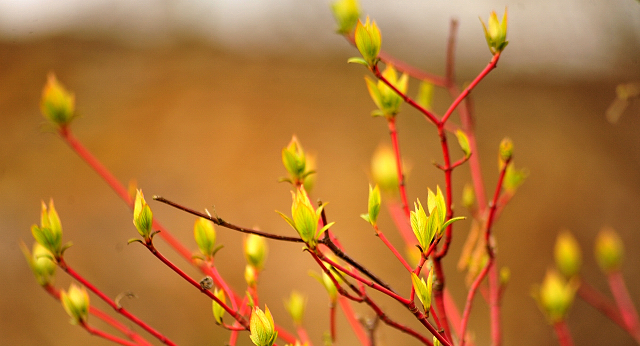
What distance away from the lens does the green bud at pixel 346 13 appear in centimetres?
68

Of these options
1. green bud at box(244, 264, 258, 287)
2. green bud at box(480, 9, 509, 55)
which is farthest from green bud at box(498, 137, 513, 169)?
green bud at box(244, 264, 258, 287)

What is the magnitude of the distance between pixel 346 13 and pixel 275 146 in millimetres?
2391

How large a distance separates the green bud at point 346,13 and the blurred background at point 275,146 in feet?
5.60

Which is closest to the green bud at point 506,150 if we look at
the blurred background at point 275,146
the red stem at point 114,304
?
the red stem at point 114,304

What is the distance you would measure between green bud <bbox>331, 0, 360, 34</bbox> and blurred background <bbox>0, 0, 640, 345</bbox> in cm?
171

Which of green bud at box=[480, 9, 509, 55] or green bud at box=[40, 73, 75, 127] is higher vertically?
green bud at box=[40, 73, 75, 127]

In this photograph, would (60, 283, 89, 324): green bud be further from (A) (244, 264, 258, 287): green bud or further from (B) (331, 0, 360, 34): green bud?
(B) (331, 0, 360, 34): green bud

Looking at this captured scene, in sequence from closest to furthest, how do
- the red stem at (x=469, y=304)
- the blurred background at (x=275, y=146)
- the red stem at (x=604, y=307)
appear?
the red stem at (x=469, y=304) → the red stem at (x=604, y=307) → the blurred background at (x=275, y=146)

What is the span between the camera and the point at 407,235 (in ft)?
2.45

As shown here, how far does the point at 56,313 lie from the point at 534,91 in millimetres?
3492

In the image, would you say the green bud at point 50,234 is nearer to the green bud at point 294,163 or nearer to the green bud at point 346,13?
the green bud at point 294,163

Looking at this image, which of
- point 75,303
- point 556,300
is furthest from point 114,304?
point 556,300

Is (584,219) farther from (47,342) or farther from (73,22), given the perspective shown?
(73,22)

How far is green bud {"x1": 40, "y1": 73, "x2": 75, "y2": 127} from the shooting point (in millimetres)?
672
